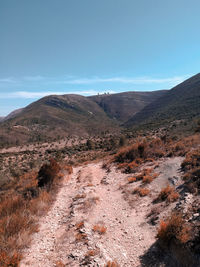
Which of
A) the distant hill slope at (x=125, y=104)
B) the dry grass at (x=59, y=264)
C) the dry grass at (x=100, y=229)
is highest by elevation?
the distant hill slope at (x=125, y=104)

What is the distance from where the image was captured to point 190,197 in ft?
15.1

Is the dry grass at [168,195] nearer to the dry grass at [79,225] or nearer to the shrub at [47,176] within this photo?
the dry grass at [79,225]

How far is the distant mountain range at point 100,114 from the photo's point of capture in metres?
57.7

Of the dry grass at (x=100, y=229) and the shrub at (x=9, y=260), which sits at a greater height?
the shrub at (x=9, y=260)

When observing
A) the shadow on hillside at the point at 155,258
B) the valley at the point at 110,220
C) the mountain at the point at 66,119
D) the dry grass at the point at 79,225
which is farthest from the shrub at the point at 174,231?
the mountain at the point at 66,119

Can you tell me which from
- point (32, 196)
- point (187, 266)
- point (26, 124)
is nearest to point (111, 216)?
point (187, 266)

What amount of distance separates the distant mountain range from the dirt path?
3880 cm

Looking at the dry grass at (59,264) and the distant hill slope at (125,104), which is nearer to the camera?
the dry grass at (59,264)

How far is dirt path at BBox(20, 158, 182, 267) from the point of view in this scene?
322 cm

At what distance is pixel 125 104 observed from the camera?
147625 millimetres

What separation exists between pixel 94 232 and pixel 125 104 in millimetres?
149456

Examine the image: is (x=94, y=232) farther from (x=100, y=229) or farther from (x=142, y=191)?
(x=142, y=191)

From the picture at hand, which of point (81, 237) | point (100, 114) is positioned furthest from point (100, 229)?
point (100, 114)

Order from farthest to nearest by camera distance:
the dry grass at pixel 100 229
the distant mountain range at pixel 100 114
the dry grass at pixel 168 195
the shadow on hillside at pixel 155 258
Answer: the distant mountain range at pixel 100 114 → the dry grass at pixel 168 195 → the dry grass at pixel 100 229 → the shadow on hillside at pixel 155 258
